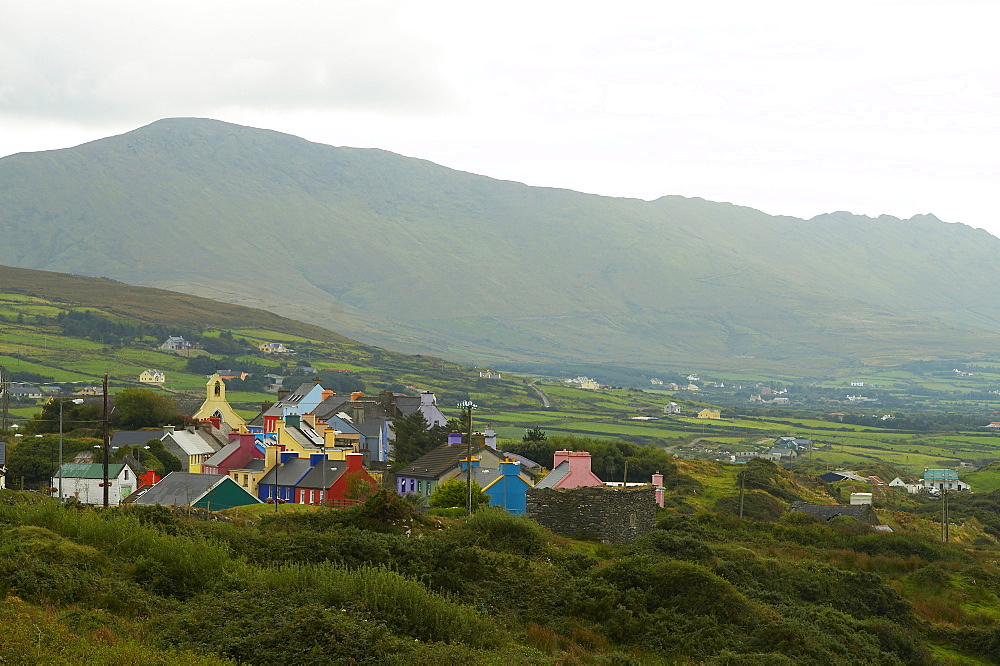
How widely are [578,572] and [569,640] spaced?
4742 millimetres

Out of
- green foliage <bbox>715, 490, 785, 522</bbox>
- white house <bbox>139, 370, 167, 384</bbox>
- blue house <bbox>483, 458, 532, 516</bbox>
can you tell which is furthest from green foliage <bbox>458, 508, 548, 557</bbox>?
white house <bbox>139, 370, 167, 384</bbox>

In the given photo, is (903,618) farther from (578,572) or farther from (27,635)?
(27,635)

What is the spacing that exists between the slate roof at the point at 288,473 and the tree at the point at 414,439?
914cm

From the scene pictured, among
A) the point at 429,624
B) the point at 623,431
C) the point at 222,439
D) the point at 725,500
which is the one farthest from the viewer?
the point at 623,431

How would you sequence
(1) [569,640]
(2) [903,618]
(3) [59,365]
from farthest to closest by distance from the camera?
(3) [59,365] < (2) [903,618] < (1) [569,640]

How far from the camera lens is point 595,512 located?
35.1m

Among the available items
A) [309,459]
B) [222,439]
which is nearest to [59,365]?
[222,439]

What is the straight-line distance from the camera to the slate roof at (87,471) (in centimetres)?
5100

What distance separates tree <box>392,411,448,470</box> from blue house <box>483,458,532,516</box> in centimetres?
1501

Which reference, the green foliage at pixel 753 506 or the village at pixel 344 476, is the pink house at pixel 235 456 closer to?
the village at pixel 344 476

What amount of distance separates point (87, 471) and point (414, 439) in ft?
62.2

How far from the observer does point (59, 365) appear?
17538 cm

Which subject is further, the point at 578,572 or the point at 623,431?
the point at 623,431

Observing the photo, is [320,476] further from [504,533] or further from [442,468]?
[504,533]
